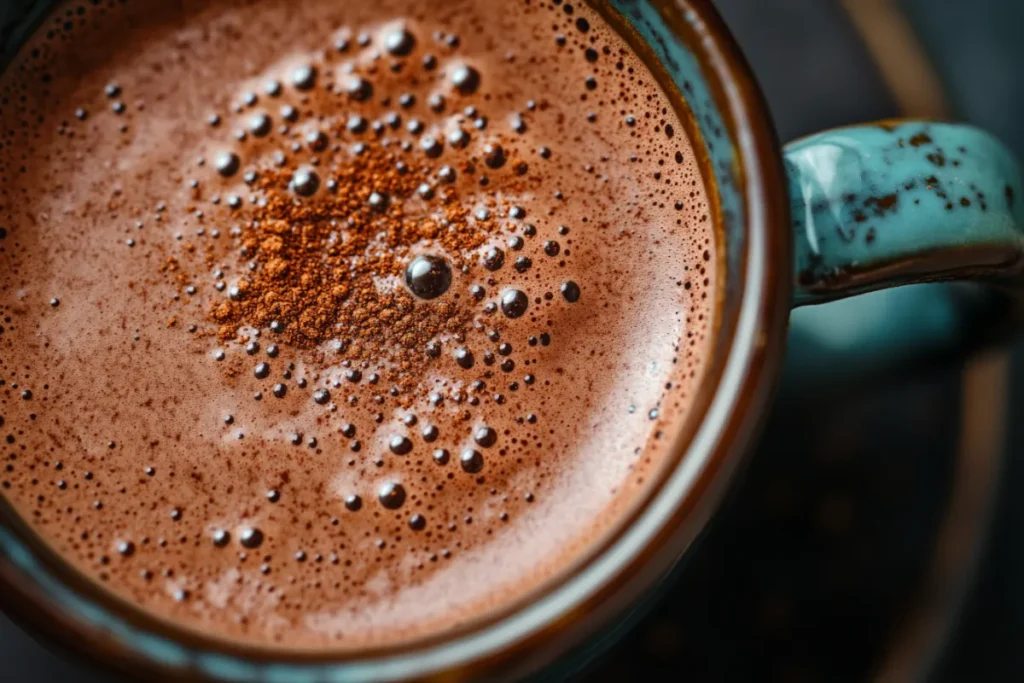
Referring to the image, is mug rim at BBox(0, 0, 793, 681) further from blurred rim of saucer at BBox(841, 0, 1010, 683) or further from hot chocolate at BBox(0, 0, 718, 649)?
blurred rim of saucer at BBox(841, 0, 1010, 683)

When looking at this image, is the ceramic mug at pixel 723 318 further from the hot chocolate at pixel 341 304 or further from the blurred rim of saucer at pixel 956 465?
the blurred rim of saucer at pixel 956 465

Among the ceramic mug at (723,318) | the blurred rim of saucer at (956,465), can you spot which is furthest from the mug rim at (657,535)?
the blurred rim of saucer at (956,465)

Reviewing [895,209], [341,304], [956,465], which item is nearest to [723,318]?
[895,209]

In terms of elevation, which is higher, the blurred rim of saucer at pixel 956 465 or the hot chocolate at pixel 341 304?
the hot chocolate at pixel 341 304

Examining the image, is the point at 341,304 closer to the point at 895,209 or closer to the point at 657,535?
the point at 657,535

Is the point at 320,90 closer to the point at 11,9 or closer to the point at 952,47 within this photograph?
the point at 11,9

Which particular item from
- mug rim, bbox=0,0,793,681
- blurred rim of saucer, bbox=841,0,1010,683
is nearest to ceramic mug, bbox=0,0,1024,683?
mug rim, bbox=0,0,793,681

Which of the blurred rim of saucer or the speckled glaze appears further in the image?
the blurred rim of saucer
